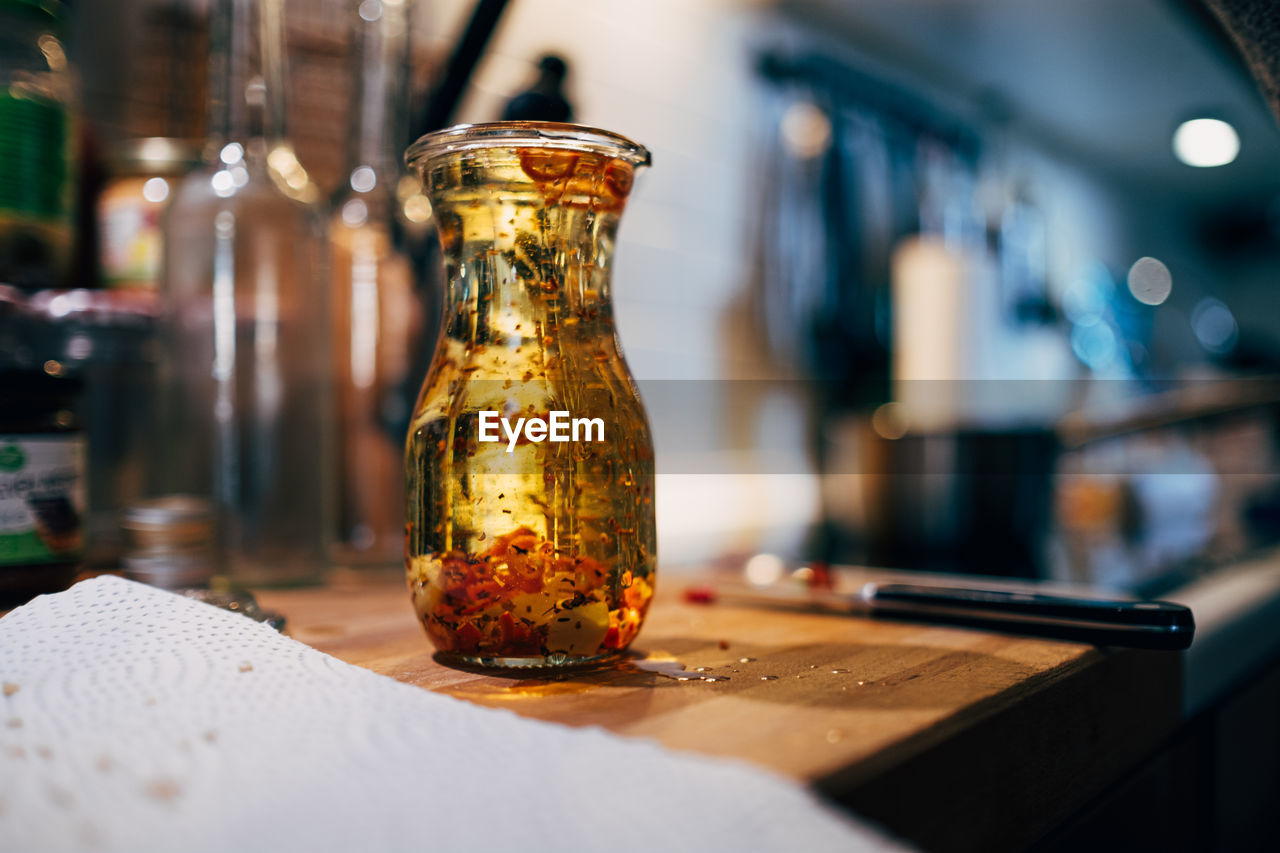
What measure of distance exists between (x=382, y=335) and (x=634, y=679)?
43cm

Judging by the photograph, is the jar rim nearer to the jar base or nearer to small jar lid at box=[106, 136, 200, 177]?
the jar base

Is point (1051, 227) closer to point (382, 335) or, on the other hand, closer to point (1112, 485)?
point (1112, 485)

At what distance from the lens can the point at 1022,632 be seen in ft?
1.38

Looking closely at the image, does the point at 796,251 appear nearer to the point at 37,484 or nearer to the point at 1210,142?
the point at 1210,142

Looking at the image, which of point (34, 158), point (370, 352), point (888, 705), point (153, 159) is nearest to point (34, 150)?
point (34, 158)

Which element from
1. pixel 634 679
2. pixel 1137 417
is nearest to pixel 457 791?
pixel 634 679

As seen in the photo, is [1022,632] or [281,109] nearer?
[1022,632]

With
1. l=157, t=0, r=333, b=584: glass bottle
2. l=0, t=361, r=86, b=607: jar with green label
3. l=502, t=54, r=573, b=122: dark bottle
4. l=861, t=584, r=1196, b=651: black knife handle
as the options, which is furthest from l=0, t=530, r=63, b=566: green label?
l=861, t=584, r=1196, b=651: black knife handle

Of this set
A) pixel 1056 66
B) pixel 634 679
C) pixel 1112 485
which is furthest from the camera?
pixel 1056 66

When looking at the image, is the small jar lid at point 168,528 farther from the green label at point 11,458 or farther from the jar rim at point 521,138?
the jar rim at point 521,138

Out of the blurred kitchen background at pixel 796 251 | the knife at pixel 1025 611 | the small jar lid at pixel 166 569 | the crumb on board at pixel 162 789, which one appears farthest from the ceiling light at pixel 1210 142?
the crumb on board at pixel 162 789

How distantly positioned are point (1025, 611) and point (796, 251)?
160 cm

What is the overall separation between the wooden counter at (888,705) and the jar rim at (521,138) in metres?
0.21

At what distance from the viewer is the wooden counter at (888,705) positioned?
261mm
